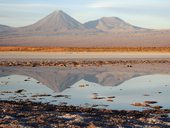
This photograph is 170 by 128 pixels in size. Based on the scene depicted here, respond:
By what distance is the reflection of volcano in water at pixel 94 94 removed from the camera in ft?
57.4

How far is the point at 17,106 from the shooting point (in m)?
15.7

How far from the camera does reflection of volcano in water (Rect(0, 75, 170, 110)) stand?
17500mm

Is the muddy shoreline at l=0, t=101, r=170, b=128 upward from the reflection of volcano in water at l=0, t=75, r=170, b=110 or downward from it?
upward

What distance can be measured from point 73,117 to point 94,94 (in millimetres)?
6522

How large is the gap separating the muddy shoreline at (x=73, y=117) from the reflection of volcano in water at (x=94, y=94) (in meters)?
1.37

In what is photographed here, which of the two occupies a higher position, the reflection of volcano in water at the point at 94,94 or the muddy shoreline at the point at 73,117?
the muddy shoreline at the point at 73,117

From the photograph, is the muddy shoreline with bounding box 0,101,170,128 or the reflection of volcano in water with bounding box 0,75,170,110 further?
the reflection of volcano in water with bounding box 0,75,170,110

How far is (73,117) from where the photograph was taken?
44.7 feet

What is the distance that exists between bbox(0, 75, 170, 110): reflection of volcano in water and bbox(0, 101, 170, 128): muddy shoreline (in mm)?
1374

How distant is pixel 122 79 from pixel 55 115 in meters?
14.4

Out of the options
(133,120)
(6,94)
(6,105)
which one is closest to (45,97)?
(6,94)

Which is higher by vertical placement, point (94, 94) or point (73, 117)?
point (73, 117)

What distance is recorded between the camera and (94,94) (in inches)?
790

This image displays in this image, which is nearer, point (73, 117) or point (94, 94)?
point (73, 117)
